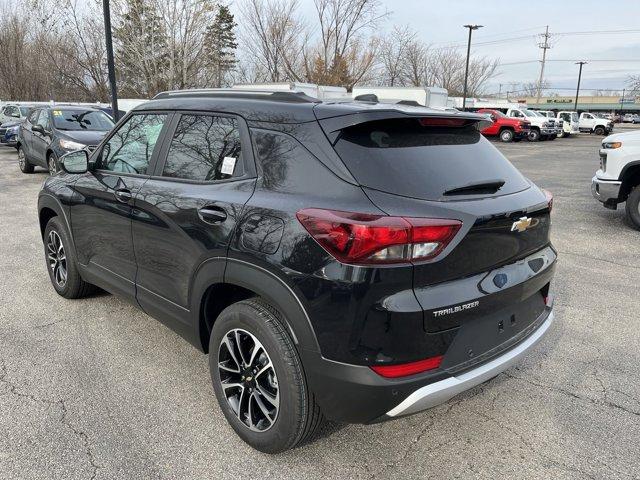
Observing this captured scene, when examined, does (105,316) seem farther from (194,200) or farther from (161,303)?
(194,200)

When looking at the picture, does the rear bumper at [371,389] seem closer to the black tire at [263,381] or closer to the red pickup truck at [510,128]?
the black tire at [263,381]

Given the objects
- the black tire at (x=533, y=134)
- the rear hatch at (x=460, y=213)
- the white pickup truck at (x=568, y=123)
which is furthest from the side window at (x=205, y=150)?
the white pickup truck at (x=568, y=123)

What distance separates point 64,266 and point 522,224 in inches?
152

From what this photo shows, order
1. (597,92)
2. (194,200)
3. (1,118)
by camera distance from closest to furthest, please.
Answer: (194,200) < (1,118) < (597,92)

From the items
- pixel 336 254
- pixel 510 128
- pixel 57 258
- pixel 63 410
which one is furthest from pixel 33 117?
pixel 510 128

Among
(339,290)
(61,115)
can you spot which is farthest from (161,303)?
(61,115)

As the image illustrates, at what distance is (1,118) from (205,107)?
77.8 feet

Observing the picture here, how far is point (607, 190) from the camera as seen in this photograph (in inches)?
291

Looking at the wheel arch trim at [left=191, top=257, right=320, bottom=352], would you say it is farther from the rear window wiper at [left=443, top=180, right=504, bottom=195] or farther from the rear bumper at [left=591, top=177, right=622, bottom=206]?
the rear bumper at [left=591, top=177, right=622, bottom=206]

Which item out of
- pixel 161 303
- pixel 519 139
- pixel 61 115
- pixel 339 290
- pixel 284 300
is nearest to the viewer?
pixel 339 290

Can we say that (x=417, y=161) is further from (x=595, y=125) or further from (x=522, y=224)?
(x=595, y=125)

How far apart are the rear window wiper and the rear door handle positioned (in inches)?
43.2

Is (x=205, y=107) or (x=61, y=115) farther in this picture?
(x=61, y=115)

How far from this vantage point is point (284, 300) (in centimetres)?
223
